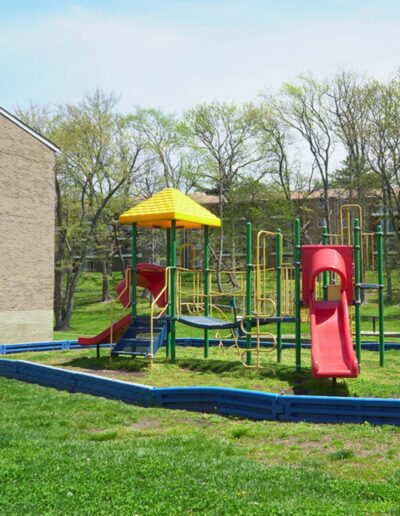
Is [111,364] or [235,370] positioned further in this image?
[111,364]

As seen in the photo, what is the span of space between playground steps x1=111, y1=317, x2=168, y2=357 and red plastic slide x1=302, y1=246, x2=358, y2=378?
10.4ft

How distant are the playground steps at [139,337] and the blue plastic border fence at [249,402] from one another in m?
2.03

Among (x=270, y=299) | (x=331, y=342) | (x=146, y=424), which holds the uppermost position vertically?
(x=270, y=299)

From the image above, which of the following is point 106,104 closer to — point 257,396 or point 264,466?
point 257,396

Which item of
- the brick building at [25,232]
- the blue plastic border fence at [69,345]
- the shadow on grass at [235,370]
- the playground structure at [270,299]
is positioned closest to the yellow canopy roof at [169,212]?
the playground structure at [270,299]

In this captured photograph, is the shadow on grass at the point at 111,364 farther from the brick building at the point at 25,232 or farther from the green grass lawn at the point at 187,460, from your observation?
the brick building at the point at 25,232

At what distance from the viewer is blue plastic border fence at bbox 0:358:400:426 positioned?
7.69m

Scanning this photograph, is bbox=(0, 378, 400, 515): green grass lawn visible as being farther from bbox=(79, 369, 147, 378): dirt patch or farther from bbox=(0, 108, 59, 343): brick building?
bbox=(0, 108, 59, 343): brick building

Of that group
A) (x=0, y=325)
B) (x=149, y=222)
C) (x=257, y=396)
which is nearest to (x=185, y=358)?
(x=149, y=222)

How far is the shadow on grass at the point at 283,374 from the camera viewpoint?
9613 mm

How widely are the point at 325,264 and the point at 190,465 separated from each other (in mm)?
6158

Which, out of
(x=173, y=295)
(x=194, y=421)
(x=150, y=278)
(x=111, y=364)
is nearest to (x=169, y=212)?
(x=173, y=295)

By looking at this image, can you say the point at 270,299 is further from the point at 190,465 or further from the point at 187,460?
the point at 190,465

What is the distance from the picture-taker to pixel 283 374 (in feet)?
36.6
